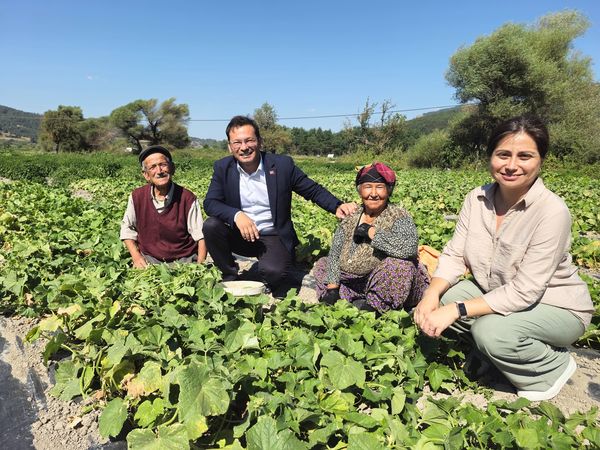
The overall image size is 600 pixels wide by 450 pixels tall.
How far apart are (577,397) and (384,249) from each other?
1.26m

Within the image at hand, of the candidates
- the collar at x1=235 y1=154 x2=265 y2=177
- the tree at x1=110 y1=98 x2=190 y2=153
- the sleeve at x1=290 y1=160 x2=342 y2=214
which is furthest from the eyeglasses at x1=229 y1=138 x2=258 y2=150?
the tree at x1=110 y1=98 x2=190 y2=153

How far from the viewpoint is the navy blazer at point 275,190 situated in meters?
3.47

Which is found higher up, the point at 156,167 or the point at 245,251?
the point at 156,167

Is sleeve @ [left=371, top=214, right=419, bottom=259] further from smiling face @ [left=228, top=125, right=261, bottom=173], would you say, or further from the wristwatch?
smiling face @ [left=228, top=125, right=261, bottom=173]

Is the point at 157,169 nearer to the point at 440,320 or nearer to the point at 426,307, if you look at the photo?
the point at 426,307

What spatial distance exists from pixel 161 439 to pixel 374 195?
183 centimetres

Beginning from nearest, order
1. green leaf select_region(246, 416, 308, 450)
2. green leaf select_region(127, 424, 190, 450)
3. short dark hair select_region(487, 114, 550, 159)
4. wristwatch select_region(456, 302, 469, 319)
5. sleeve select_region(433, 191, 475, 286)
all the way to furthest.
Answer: green leaf select_region(246, 416, 308, 450) → green leaf select_region(127, 424, 190, 450) → short dark hair select_region(487, 114, 550, 159) → wristwatch select_region(456, 302, 469, 319) → sleeve select_region(433, 191, 475, 286)

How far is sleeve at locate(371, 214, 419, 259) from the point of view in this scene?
263 centimetres

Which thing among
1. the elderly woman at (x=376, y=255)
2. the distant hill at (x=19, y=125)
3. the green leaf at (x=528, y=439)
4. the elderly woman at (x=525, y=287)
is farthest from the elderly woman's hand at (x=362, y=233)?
the distant hill at (x=19, y=125)

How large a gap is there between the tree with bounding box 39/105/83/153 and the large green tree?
160ft

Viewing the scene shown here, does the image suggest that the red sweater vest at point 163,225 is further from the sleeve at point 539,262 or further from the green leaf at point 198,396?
the sleeve at point 539,262

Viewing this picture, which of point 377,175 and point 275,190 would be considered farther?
point 275,190

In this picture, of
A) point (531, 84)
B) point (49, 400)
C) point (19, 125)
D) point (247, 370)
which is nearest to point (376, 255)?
point (247, 370)

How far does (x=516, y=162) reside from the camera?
77.2 inches
